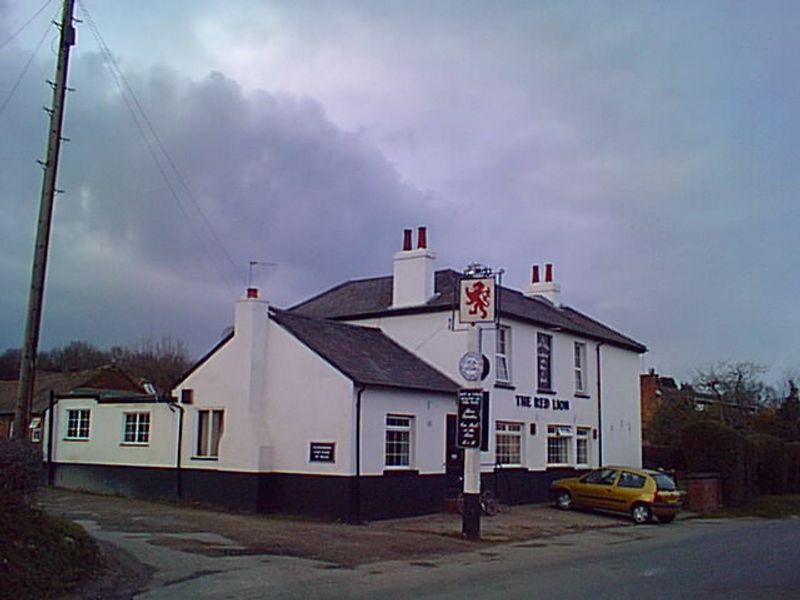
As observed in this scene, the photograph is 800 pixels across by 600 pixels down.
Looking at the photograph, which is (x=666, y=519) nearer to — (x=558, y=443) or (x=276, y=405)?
(x=558, y=443)

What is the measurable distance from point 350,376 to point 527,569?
896 centimetres

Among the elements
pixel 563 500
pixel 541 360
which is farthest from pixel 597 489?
pixel 541 360

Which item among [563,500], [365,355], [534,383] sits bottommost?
[563,500]

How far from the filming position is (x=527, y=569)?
51.4ft

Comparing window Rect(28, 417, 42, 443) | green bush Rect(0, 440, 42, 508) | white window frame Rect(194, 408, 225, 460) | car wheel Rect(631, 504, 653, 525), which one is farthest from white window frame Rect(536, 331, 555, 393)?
green bush Rect(0, 440, 42, 508)

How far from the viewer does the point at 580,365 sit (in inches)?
1350

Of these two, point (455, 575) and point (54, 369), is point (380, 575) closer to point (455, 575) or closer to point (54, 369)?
point (455, 575)

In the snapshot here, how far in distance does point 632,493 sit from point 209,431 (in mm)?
12184

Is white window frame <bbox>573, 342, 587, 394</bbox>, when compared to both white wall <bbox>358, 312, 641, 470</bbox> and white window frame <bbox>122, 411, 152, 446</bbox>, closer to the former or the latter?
white wall <bbox>358, 312, 641, 470</bbox>

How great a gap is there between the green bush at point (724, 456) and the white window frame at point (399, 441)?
1439 cm

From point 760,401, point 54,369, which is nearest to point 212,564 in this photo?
point 760,401

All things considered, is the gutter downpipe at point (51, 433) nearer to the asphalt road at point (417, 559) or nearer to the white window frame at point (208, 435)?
the asphalt road at point (417, 559)

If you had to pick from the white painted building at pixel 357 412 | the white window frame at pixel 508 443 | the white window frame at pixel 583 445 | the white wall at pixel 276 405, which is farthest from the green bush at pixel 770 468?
the white wall at pixel 276 405

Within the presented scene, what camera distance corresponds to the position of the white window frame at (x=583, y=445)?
33397 millimetres
